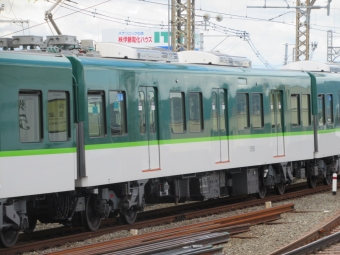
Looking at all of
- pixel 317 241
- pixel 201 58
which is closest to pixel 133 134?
pixel 317 241

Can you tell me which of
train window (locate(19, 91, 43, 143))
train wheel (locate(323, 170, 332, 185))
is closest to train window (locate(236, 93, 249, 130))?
train wheel (locate(323, 170, 332, 185))

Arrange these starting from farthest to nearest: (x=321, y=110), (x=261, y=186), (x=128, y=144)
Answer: (x=321, y=110), (x=261, y=186), (x=128, y=144)

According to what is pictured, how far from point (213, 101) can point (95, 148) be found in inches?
181

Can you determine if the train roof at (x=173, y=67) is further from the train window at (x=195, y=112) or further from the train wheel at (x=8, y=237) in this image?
the train wheel at (x=8, y=237)

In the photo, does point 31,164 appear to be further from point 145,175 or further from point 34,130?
point 145,175

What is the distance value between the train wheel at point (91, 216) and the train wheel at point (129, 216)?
0.87 m

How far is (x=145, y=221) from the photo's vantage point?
53.6 ft

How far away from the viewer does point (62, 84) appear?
13555 mm

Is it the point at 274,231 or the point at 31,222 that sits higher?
the point at 31,222

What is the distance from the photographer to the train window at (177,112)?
16.6 meters

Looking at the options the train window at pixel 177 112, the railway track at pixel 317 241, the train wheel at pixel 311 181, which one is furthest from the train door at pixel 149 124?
the train wheel at pixel 311 181

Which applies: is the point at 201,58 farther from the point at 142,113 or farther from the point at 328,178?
the point at 328,178

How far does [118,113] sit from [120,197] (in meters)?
1.79

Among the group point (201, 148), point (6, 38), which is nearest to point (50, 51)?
point (6, 38)
